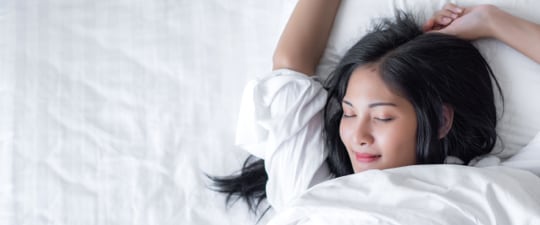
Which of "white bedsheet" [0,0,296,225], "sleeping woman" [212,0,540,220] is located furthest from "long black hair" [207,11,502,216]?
"white bedsheet" [0,0,296,225]

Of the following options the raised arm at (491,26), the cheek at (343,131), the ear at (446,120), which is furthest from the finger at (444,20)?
the cheek at (343,131)

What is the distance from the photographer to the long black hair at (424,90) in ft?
4.09

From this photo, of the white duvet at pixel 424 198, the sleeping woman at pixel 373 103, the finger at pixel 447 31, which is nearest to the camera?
the white duvet at pixel 424 198

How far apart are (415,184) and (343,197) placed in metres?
0.12

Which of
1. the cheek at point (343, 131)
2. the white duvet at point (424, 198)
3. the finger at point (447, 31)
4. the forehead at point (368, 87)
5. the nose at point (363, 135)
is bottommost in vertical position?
the white duvet at point (424, 198)

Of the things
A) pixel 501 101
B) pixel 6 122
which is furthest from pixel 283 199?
pixel 6 122

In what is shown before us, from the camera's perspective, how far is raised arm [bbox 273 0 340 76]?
1407mm

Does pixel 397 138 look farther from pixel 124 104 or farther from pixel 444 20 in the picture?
pixel 124 104

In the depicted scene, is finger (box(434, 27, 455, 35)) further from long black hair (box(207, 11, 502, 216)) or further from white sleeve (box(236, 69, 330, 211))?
white sleeve (box(236, 69, 330, 211))

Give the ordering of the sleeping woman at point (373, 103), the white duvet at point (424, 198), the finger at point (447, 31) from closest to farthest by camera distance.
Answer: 1. the white duvet at point (424, 198)
2. the sleeping woman at point (373, 103)
3. the finger at point (447, 31)

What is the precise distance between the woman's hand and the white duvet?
28 cm

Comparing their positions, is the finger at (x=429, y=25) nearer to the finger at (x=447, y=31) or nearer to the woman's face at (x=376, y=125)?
the finger at (x=447, y=31)

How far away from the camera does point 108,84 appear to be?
1522mm

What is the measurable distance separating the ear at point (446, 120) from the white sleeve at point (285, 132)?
0.74 ft
